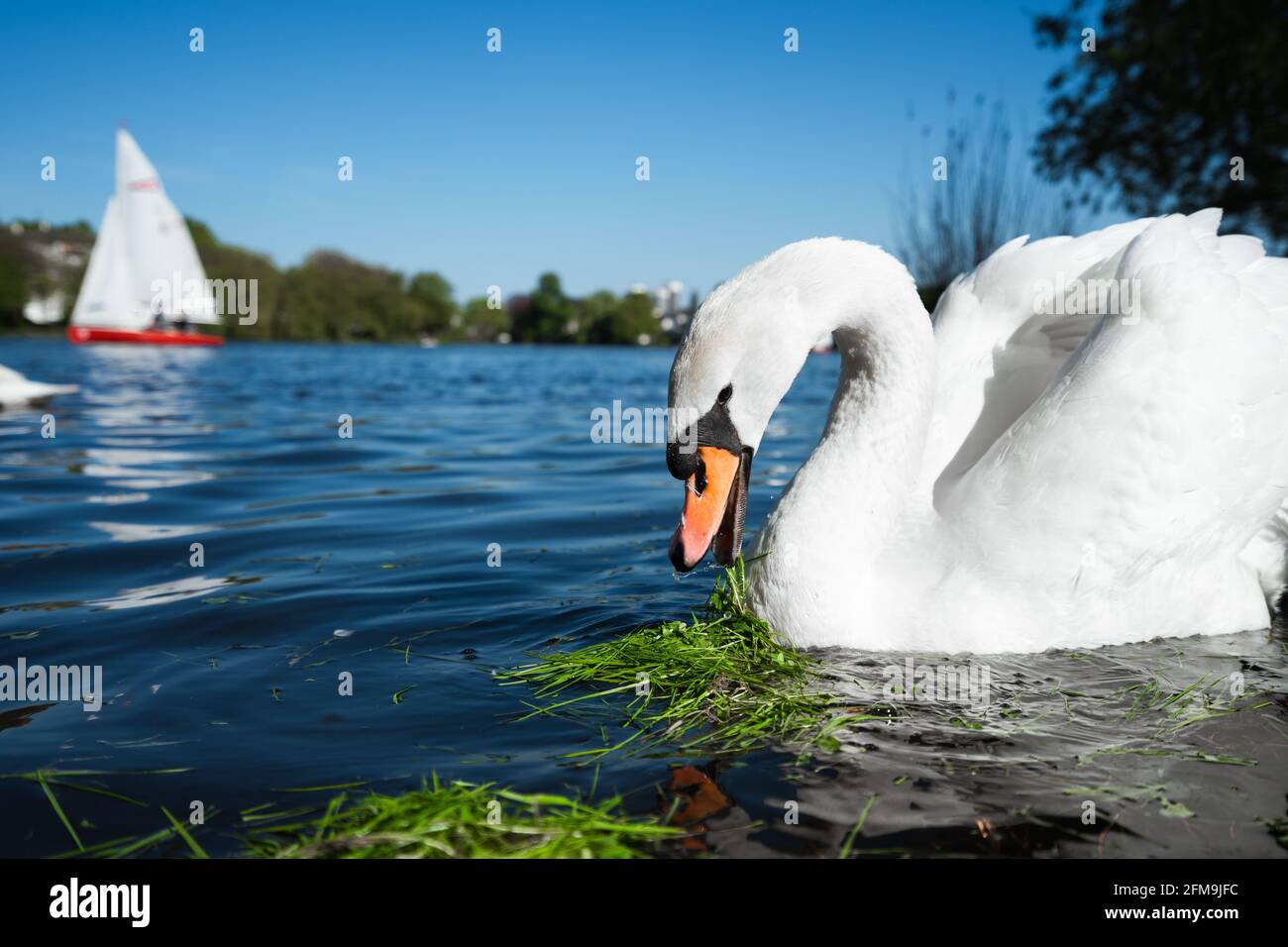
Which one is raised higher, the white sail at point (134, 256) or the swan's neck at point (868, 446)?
the white sail at point (134, 256)

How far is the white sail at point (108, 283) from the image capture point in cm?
4212

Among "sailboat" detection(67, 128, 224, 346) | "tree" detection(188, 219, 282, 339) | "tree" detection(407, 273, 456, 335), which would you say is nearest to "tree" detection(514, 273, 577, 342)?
"tree" detection(407, 273, 456, 335)

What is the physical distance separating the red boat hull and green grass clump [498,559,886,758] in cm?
4640

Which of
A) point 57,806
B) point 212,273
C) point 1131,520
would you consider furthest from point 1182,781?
point 212,273

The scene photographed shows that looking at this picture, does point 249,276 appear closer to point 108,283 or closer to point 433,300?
point 433,300

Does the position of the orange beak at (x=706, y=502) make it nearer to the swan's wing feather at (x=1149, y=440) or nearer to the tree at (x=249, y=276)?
the swan's wing feather at (x=1149, y=440)

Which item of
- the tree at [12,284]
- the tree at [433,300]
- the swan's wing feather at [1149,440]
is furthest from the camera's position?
the tree at [433,300]

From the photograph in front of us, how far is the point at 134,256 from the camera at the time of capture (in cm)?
4288

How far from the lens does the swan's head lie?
3.25 m

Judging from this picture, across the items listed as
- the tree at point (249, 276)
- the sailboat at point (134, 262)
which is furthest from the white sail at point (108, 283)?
the tree at point (249, 276)

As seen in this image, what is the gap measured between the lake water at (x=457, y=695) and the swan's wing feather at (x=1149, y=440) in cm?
46

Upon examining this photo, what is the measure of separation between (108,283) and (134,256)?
1559mm

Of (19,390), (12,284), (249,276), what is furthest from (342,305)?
(19,390)
